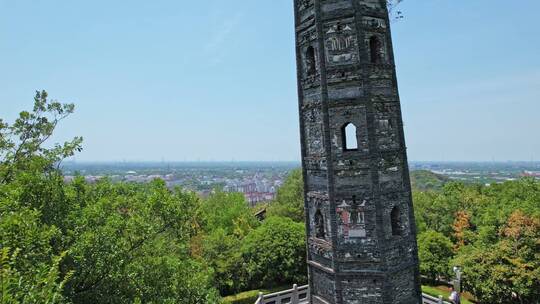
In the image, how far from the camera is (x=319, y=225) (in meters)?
14.6

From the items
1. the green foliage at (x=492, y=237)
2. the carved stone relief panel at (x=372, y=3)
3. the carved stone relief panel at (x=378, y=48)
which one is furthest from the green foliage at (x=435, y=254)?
the carved stone relief panel at (x=372, y=3)

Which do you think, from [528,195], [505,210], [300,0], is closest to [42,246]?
[300,0]

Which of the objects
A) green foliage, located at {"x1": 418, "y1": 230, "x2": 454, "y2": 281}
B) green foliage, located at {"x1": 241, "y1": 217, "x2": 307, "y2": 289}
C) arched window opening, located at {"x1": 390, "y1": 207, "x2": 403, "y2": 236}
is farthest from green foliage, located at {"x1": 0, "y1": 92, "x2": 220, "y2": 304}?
green foliage, located at {"x1": 418, "y1": 230, "x2": 454, "y2": 281}

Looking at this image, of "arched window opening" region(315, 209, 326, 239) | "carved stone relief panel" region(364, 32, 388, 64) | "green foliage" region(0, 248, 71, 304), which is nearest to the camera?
"green foliage" region(0, 248, 71, 304)

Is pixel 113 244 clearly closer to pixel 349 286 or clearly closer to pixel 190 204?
pixel 190 204

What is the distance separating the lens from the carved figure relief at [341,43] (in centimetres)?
1365

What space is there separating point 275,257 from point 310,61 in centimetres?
1595

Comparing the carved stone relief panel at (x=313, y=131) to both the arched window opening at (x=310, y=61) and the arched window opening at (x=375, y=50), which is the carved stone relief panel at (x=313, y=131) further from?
the arched window opening at (x=375, y=50)

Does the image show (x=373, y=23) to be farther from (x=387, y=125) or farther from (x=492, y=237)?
(x=492, y=237)

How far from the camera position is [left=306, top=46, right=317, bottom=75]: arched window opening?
48.3 ft

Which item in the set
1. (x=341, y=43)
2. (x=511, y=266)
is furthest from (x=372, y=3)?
(x=511, y=266)

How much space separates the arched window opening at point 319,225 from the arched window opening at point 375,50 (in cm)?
600

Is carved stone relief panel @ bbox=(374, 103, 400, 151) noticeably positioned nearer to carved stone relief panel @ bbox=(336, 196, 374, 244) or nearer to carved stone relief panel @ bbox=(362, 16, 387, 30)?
carved stone relief panel @ bbox=(336, 196, 374, 244)

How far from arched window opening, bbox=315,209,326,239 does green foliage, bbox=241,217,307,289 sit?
12.7 m
